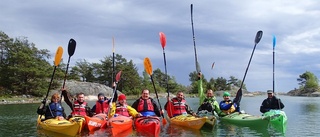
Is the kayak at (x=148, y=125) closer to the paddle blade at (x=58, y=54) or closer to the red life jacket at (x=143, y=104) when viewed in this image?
the red life jacket at (x=143, y=104)

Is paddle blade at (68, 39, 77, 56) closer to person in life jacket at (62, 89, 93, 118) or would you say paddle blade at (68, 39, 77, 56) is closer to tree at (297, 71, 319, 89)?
person in life jacket at (62, 89, 93, 118)

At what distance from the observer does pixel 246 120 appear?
11781 millimetres

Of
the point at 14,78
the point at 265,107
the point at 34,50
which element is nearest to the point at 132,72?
the point at 34,50

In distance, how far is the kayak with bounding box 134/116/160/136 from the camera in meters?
9.94

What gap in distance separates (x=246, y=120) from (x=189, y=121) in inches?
94.5

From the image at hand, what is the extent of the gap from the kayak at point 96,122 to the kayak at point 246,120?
501cm

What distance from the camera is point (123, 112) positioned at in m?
11.3

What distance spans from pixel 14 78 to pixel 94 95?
11.3 meters

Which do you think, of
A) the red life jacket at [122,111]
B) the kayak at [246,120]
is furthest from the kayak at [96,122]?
the kayak at [246,120]

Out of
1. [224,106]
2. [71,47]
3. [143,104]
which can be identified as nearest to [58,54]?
[71,47]

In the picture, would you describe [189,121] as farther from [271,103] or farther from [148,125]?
[271,103]

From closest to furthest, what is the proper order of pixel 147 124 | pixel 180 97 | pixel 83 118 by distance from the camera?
1. pixel 147 124
2. pixel 83 118
3. pixel 180 97

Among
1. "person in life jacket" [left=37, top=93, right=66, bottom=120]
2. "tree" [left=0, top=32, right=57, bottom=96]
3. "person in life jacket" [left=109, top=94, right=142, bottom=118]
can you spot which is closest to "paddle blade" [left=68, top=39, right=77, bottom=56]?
"person in life jacket" [left=37, top=93, right=66, bottom=120]

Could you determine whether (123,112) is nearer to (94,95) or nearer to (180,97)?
(180,97)
